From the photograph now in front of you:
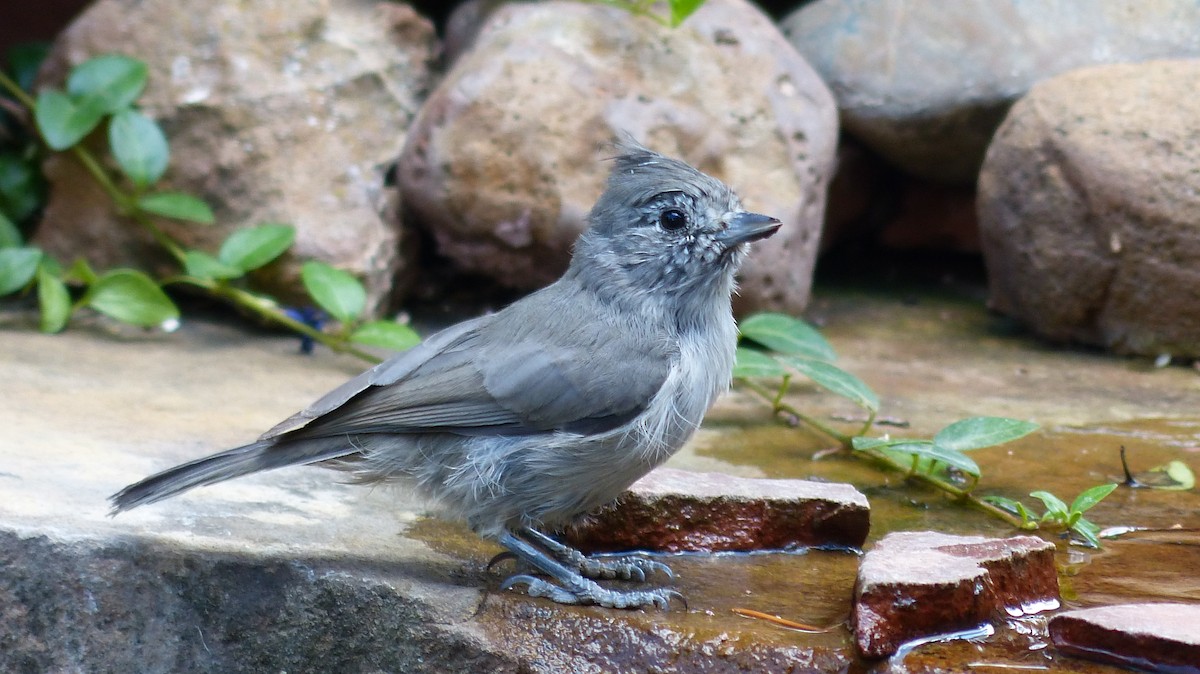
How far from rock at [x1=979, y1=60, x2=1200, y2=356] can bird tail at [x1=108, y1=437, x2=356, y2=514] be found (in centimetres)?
350

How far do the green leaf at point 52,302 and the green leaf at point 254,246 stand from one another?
64 cm

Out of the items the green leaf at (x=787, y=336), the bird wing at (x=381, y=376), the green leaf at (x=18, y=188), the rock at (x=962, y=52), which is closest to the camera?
the bird wing at (x=381, y=376)

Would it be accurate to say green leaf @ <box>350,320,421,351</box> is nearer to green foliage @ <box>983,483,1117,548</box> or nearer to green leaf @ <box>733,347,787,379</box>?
green leaf @ <box>733,347,787,379</box>

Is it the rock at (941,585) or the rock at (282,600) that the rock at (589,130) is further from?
the rock at (941,585)

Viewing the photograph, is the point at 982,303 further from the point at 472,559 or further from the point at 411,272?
the point at 472,559

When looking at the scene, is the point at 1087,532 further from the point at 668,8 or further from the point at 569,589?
the point at 668,8

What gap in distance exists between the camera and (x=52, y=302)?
500 centimetres

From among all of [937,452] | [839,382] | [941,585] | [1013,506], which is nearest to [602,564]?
[941,585]

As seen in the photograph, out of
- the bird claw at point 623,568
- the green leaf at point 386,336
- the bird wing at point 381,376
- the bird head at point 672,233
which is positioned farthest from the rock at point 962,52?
the bird claw at point 623,568

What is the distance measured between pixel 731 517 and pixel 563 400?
0.55m

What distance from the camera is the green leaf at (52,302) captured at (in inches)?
197

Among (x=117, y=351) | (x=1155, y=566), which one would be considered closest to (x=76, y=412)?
(x=117, y=351)

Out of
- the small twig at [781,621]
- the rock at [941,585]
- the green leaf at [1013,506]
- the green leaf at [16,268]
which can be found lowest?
the green leaf at [16,268]

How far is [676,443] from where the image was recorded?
2.98m
